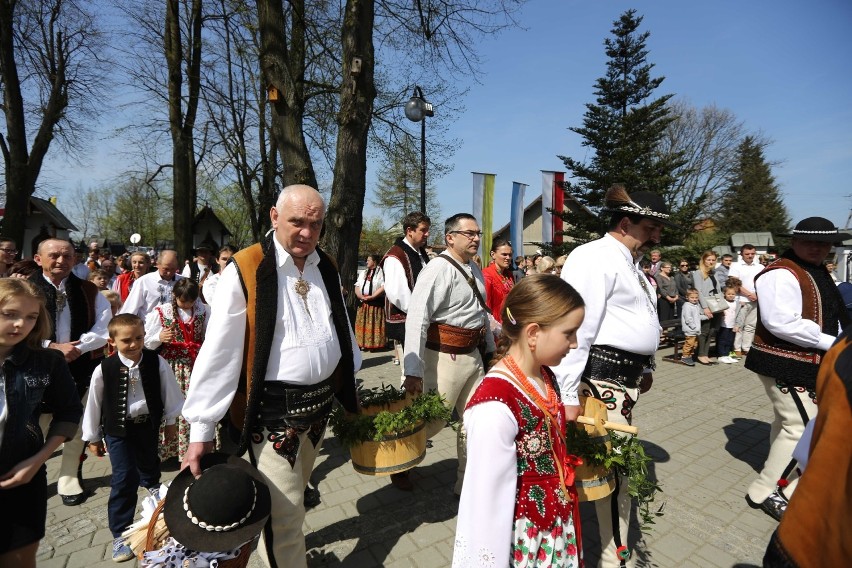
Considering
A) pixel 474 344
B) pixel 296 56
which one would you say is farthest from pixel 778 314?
pixel 296 56

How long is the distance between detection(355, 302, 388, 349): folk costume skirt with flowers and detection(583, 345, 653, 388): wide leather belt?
6681 mm

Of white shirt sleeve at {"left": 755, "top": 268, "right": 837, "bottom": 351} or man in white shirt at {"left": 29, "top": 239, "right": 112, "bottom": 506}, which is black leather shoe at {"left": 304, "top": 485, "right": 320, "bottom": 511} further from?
white shirt sleeve at {"left": 755, "top": 268, "right": 837, "bottom": 351}

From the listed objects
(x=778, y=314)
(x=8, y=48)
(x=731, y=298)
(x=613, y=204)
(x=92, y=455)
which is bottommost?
(x=92, y=455)

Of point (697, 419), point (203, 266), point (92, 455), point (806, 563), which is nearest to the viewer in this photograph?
point (806, 563)

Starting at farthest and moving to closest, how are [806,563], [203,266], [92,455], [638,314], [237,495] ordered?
1. [203,266]
2. [92,455]
3. [638,314]
4. [237,495]
5. [806,563]

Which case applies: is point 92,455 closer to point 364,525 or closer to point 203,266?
point 364,525

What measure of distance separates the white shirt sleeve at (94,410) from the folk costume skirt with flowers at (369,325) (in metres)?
5.90

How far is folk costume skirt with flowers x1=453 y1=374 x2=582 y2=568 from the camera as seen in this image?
158 cm

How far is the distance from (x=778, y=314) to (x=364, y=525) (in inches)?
143

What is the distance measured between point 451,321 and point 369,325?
5734 millimetres

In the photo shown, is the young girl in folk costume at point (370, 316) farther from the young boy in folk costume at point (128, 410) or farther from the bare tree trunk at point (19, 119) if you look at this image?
the bare tree trunk at point (19, 119)

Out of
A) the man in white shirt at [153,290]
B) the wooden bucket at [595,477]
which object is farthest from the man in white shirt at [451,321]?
the man in white shirt at [153,290]

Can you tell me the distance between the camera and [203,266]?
8562 millimetres

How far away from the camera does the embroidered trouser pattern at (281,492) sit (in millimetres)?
2303
